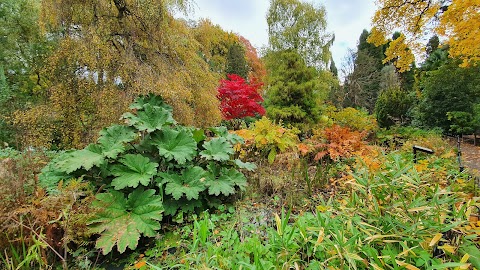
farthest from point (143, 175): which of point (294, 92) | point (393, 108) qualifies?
point (393, 108)

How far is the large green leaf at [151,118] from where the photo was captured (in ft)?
7.99

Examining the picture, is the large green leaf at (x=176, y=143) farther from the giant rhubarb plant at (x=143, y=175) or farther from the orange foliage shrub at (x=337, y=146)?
the orange foliage shrub at (x=337, y=146)

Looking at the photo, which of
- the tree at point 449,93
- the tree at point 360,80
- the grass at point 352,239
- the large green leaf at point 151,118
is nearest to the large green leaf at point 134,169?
the large green leaf at point 151,118

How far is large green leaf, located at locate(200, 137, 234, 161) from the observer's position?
2.50m

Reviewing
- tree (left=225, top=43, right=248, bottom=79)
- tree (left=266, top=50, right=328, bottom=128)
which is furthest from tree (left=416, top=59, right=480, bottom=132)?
tree (left=225, top=43, right=248, bottom=79)

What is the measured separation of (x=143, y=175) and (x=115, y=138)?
600mm

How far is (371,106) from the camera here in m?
14.5

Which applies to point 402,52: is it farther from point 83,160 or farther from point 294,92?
point 83,160

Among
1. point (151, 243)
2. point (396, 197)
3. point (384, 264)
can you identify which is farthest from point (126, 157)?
point (396, 197)

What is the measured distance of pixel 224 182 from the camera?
2447mm

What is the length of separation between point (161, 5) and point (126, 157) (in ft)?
13.0

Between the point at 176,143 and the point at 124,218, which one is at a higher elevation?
the point at 176,143

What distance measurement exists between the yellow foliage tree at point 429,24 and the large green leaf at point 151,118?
5616 mm

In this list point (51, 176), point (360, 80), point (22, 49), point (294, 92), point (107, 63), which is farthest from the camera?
point (360, 80)
